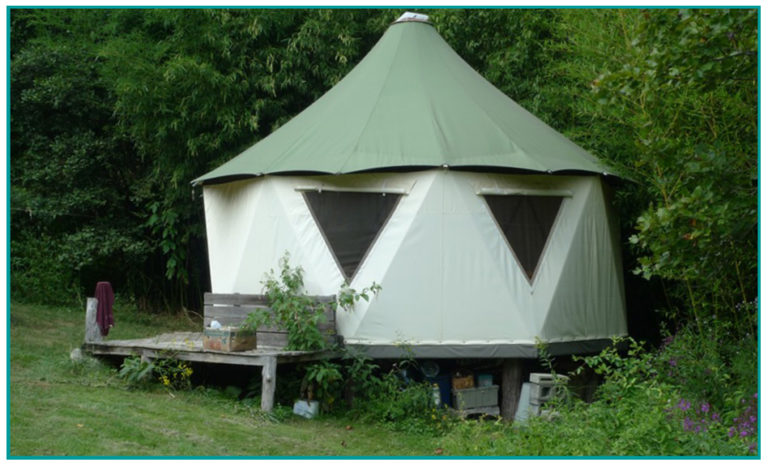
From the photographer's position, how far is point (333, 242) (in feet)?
25.4

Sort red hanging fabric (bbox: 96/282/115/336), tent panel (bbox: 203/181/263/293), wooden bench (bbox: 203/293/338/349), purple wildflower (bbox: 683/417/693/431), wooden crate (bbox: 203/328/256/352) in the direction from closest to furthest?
purple wildflower (bbox: 683/417/693/431) < wooden crate (bbox: 203/328/256/352) < wooden bench (bbox: 203/293/338/349) < red hanging fabric (bbox: 96/282/115/336) < tent panel (bbox: 203/181/263/293)

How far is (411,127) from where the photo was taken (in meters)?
7.97

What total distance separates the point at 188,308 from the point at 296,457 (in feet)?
27.3

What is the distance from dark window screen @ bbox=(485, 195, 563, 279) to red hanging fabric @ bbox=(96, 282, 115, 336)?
366 centimetres

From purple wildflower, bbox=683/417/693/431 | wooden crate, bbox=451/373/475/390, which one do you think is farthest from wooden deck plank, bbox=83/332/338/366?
purple wildflower, bbox=683/417/693/431

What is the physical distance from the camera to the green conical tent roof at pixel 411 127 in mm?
7637

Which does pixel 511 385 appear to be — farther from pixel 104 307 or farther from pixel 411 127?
pixel 104 307

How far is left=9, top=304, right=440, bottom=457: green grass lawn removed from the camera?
5.37 m

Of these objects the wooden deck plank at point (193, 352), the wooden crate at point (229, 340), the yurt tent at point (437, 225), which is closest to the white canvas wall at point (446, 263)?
the yurt tent at point (437, 225)

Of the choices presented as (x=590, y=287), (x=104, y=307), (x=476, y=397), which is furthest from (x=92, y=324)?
(x=590, y=287)

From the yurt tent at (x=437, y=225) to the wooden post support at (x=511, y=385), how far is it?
0.98 feet

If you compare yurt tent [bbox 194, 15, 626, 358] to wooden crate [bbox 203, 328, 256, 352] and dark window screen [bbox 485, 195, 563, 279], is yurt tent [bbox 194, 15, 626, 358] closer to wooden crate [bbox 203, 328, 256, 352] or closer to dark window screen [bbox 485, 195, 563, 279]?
dark window screen [bbox 485, 195, 563, 279]

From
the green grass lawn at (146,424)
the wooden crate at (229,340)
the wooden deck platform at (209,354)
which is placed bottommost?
the green grass lawn at (146,424)

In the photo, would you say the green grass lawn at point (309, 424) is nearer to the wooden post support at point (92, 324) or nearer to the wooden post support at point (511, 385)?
the wooden post support at point (92, 324)
